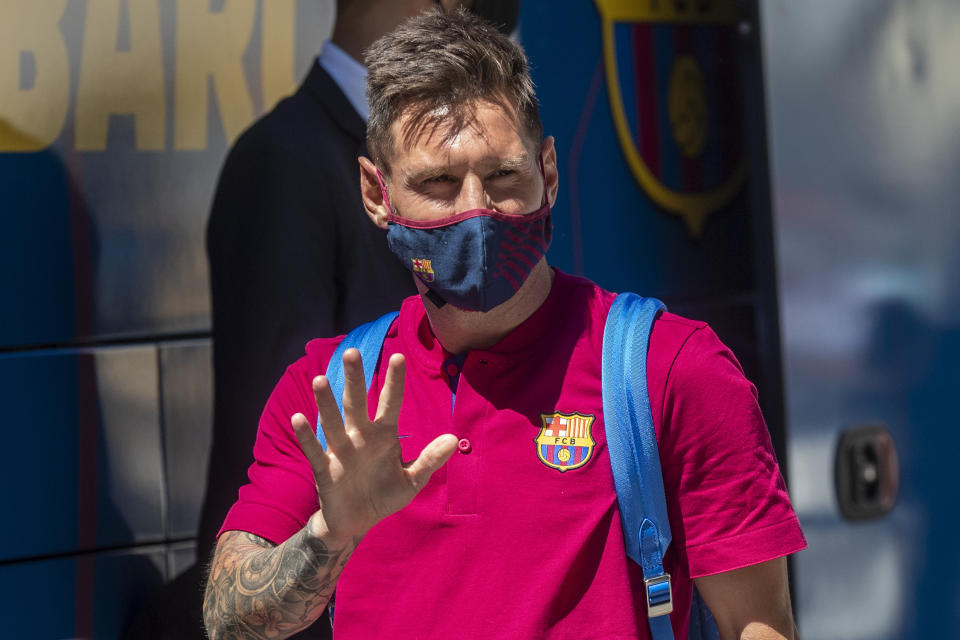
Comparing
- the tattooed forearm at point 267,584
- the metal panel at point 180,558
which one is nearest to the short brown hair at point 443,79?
the tattooed forearm at point 267,584

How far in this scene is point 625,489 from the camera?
1485 mm

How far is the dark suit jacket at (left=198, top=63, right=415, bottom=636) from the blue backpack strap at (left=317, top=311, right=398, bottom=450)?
656 mm

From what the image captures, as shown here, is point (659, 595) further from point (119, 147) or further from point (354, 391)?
point (119, 147)

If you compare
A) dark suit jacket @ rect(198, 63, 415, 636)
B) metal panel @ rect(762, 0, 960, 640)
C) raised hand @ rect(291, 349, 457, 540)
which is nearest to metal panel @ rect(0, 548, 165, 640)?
dark suit jacket @ rect(198, 63, 415, 636)

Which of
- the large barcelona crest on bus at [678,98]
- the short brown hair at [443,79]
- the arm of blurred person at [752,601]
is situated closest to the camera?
the arm of blurred person at [752,601]

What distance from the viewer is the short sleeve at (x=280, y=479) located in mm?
1630

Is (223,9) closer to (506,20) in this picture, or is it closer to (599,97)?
(506,20)

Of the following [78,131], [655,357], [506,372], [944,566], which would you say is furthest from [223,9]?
[944,566]

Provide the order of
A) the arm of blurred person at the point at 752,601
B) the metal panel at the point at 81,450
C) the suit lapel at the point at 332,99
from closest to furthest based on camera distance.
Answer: the arm of blurred person at the point at 752,601
the metal panel at the point at 81,450
the suit lapel at the point at 332,99

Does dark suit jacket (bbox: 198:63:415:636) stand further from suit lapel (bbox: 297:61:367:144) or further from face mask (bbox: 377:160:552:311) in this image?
face mask (bbox: 377:160:552:311)

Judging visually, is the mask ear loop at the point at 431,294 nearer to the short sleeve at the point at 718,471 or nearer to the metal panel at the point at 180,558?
the short sleeve at the point at 718,471

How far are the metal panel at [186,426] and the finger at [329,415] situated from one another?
96 cm

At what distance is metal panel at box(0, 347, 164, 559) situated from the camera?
2152 millimetres

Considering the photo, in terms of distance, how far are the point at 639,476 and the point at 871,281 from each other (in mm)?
1925
